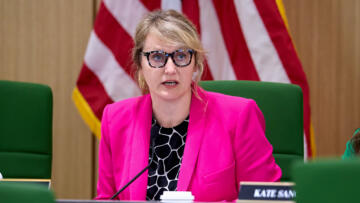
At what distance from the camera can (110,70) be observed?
328cm

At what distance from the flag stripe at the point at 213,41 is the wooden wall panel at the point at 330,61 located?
20.4 inches

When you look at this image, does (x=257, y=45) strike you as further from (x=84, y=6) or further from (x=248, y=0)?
(x=84, y=6)

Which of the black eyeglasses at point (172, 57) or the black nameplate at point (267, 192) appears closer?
the black nameplate at point (267, 192)

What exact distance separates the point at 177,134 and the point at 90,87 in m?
1.35

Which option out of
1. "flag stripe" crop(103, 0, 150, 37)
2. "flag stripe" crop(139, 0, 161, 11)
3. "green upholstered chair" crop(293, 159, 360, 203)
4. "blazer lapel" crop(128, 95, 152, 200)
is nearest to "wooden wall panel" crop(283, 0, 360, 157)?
"flag stripe" crop(139, 0, 161, 11)

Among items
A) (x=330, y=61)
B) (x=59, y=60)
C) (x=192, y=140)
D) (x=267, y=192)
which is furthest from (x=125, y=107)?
(x=330, y=61)

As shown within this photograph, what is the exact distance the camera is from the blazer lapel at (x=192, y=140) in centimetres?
194

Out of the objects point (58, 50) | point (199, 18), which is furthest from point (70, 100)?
point (199, 18)

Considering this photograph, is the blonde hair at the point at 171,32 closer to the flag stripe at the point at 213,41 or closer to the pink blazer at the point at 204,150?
the pink blazer at the point at 204,150

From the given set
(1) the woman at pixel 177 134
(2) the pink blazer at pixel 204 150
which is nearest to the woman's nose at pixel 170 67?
(1) the woman at pixel 177 134

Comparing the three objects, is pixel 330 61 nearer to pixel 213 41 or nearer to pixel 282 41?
pixel 282 41

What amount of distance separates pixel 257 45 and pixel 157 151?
1335 millimetres

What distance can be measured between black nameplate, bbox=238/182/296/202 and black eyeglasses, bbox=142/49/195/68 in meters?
0.85

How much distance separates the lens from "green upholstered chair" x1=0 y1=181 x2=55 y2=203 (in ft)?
2.46
